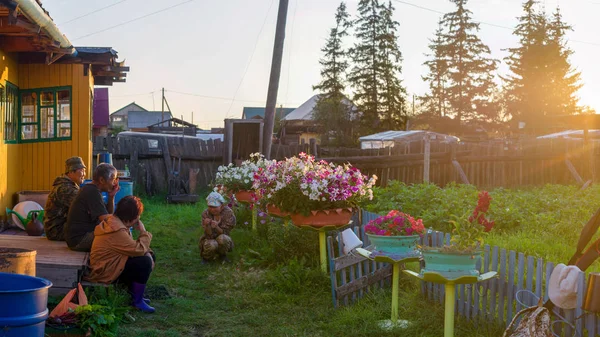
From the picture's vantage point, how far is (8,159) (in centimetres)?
1064

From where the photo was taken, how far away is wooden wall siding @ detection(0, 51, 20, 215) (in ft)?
33.2

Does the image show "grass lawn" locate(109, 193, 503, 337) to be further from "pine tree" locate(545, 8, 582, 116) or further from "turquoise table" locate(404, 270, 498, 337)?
"pine tree" locate(545, 8, 582, 116)

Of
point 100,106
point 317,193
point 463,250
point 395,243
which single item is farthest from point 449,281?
point 100,106

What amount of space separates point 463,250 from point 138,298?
11.3 ft

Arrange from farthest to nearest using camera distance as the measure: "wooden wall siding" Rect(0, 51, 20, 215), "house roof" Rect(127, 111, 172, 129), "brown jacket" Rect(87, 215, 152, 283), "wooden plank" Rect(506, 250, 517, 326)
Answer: "house roof" Rect(127, 111, 172, 129)
"wooden wall siding" Rect(0, 51, 20, 215)
"brown jacket" Rect(87, 215, 152, 283)
"wooden plank" Rect(506, 250, 517, 326)

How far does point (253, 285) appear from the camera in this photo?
820 cm

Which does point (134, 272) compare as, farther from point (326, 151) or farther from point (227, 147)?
point (326, 151)

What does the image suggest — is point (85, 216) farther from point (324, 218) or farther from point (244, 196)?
point (244, 196)

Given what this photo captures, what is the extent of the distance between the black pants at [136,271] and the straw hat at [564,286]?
13.1ft

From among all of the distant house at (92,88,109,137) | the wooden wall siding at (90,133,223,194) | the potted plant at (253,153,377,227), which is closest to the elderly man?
the potted plant at (253,153,377,227)

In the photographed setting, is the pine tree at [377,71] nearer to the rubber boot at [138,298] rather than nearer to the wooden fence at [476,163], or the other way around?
the wooden fence at [476,163]

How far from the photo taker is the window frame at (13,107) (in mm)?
10375

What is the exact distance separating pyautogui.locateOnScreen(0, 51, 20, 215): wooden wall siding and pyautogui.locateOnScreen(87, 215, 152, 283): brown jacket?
389 cm

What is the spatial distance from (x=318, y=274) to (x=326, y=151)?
1206 cm
